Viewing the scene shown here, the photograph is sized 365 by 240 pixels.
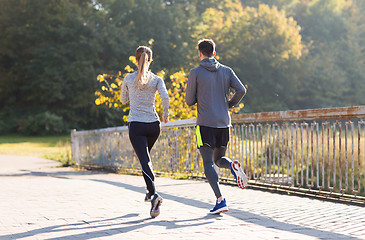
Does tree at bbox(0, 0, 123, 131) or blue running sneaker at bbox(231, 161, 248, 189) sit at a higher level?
tree at bbox(0, 0, 123, 131)

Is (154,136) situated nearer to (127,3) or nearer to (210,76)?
(210,76)

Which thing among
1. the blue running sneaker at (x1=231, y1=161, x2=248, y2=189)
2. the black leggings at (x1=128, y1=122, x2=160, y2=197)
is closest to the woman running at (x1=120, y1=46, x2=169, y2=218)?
the black leggings at (x1=128, y1=122, x2=160, y2=197)

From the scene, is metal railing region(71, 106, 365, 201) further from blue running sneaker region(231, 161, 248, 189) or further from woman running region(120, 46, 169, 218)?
woman running region(120, 46, 169, 218)

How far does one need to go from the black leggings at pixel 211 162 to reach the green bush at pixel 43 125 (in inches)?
1328

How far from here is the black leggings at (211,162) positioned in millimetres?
6484

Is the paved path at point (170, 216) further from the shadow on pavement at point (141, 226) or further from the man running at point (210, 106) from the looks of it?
the man running at point (210, 106)

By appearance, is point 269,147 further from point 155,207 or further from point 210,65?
point 155,207

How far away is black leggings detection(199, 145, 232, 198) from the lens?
6484 mm

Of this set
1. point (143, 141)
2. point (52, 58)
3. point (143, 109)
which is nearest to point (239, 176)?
point (143, 141)

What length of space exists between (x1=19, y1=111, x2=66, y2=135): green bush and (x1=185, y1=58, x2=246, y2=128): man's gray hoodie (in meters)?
33.8

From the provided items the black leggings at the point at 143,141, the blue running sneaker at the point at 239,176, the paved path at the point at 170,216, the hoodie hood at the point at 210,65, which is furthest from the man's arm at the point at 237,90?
the paved path at the point at 170,216

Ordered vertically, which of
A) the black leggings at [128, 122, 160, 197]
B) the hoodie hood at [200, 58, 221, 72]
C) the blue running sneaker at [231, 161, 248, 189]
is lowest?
the blue running sneaker at [231, 161, 248, 189]

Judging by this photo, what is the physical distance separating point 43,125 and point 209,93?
34717 mm

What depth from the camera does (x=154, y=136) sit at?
22.5 feet
